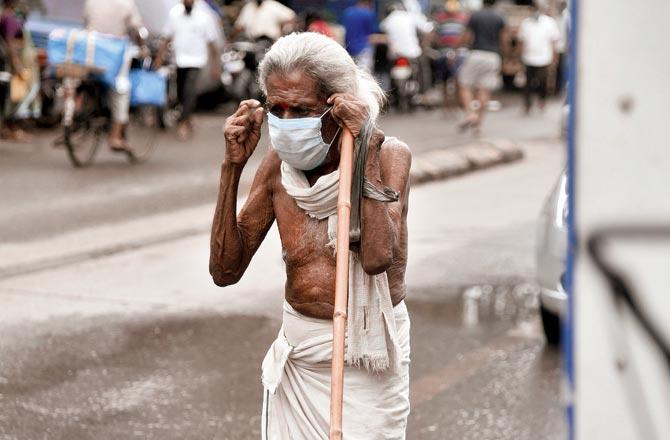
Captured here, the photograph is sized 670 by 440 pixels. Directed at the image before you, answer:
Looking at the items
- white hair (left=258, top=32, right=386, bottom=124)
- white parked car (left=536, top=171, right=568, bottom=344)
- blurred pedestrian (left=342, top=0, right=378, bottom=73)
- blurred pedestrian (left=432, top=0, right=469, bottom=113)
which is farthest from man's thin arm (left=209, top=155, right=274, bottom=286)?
blurred pedestrian (left=432, top=0, right=469, bottom=113)

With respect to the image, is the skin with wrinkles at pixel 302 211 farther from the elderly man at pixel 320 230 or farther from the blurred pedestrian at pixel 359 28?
the blurred pedestrian at pixel 359 28

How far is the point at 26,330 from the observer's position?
277 inches

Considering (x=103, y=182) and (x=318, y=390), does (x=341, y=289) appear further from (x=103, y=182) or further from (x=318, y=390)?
(x=103, y=182)

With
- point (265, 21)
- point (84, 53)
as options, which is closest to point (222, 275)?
point (84, 53)

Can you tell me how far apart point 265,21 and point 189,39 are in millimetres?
3074

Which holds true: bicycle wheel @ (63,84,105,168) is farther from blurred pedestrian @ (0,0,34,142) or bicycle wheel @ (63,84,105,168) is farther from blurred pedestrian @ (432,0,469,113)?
blurred pedestrian @ (432,0,469,113)

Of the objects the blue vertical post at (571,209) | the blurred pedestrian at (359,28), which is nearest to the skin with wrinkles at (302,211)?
the blue vertical post at (571,209)

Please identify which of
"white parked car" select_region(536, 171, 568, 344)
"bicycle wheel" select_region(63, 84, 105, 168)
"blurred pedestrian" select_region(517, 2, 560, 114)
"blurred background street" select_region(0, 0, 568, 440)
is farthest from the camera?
"blurred pedestrian" select_region(517, 2, 560, 114)

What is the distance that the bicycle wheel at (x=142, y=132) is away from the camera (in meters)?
14.3

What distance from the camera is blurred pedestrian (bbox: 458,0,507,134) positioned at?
17984 millimetres

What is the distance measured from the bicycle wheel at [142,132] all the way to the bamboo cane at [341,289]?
10.9 metres

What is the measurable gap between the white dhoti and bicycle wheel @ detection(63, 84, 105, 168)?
9714 mm

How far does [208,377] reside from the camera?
628 cm

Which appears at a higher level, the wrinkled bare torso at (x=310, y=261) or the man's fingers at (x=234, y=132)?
the man's fingers at (x=234, y=132)
